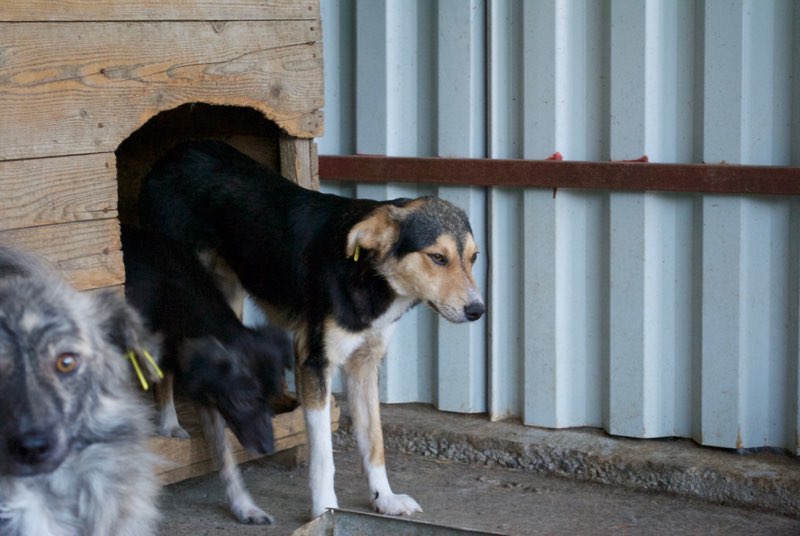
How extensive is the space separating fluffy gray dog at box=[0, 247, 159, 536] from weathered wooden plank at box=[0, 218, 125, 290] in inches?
39.7

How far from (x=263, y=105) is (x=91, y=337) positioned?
7.87 ft

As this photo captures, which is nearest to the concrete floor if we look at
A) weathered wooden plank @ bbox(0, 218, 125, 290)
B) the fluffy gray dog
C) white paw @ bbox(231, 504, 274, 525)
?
white paw @ bbox(231, 504, 274, 525)

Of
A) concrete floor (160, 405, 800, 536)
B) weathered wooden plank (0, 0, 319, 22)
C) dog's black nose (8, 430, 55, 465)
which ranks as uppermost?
weathered wooden plank (0, 0, 319, 22)

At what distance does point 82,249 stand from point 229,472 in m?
1.30

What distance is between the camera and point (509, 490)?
5.79 metres

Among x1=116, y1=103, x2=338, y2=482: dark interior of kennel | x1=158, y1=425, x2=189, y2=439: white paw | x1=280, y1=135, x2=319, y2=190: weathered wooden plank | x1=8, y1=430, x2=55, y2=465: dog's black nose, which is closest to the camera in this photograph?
x1=8, y1=430, x2=55, y2=465: dog's black nose

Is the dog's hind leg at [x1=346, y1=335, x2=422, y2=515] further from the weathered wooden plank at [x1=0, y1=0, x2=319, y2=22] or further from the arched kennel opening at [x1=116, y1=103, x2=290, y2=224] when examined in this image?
the weathered wooden plank at [x1=0, y1=0, x2=319, y2=22]

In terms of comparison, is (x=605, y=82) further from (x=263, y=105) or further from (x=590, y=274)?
(x=263, y=105)

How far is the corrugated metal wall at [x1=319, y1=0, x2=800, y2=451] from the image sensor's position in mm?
5391

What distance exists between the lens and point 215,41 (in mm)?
5188

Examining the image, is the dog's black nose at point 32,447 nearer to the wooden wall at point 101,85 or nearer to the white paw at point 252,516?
the wooden wall at point 101,85

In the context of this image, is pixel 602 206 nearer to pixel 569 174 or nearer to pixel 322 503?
pixel 569 174

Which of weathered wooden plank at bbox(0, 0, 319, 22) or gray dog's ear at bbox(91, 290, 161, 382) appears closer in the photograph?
gray dog's ear at bbox(91, 290, 161, 382)

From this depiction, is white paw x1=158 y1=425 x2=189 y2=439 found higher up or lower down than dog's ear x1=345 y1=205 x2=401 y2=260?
lower down
